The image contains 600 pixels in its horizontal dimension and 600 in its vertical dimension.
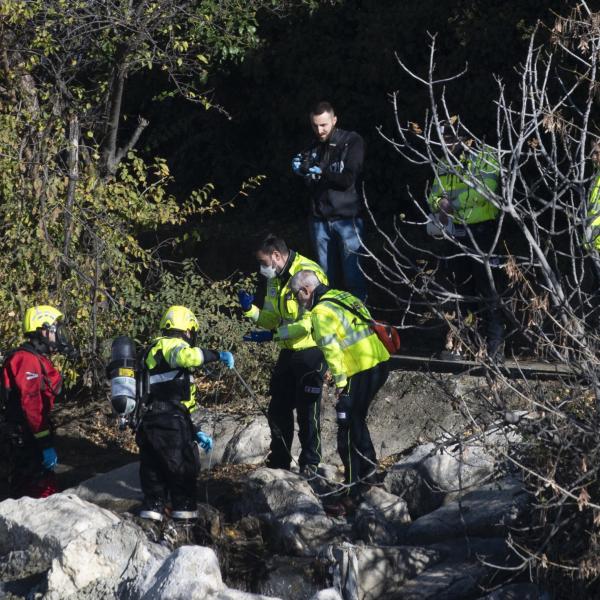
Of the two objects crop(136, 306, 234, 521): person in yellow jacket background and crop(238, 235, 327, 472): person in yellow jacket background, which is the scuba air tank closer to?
crop(136, 306, 234, 521): person in yellow jacket background

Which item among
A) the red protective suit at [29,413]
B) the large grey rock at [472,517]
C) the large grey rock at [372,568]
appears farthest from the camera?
the red protective suit at [29,413]

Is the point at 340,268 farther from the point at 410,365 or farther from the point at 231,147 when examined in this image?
the point at 231,147

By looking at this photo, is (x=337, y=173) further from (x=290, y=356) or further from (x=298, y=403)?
(x=298, y=403)

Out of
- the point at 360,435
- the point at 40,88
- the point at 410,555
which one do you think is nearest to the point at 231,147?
the point at 40,88

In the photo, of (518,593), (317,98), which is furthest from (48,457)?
(317,98)

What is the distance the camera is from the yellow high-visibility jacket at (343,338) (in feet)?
27.1

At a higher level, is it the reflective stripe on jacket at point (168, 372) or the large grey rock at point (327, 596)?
the reflective stripe on jacket at point (168, 372)

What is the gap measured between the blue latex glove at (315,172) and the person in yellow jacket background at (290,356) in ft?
3.54

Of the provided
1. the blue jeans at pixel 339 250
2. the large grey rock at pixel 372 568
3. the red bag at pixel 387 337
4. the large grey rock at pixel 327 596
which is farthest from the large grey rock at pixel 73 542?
the blue jeans at pixel 339 250

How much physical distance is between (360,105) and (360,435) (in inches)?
234

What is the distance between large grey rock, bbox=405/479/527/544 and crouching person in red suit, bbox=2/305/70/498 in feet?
9.39

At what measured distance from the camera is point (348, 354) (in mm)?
8477

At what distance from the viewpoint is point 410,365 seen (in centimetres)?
1076

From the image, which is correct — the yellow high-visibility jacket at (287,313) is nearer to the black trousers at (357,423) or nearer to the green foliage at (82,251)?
the black trousers at (357,423)
